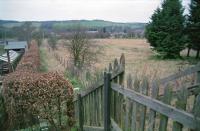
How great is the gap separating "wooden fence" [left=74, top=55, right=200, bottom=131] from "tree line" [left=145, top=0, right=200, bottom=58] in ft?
69.1

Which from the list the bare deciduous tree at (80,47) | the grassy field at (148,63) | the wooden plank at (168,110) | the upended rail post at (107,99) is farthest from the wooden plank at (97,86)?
the bare deciduous tree at (80,47)

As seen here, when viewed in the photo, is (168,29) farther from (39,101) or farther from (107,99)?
(107,99)

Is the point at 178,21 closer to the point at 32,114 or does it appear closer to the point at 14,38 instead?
the point at 32,114

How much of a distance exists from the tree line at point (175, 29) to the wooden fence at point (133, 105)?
21.1m

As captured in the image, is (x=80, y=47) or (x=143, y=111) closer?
(x=143, y=111)

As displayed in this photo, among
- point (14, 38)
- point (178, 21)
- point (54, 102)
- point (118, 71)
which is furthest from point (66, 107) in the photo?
point (14, 38)

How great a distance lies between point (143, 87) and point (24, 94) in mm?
4235

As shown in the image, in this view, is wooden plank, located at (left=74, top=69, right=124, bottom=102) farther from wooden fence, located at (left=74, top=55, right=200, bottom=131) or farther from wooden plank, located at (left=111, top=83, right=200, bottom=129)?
wooden plank, located at (left=111, top=83, right=200, bottom=129)

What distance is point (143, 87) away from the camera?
317cm

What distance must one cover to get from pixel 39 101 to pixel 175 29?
69.8 ft

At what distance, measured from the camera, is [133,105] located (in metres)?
3.03

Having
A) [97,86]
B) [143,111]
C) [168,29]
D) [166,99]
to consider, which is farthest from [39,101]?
[168,29]

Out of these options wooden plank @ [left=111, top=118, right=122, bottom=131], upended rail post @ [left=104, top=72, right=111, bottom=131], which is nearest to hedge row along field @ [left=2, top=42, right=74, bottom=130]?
upended rail post @ [left=104, top=72, right=111, bottom=131]

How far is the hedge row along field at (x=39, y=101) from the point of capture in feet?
20.8
